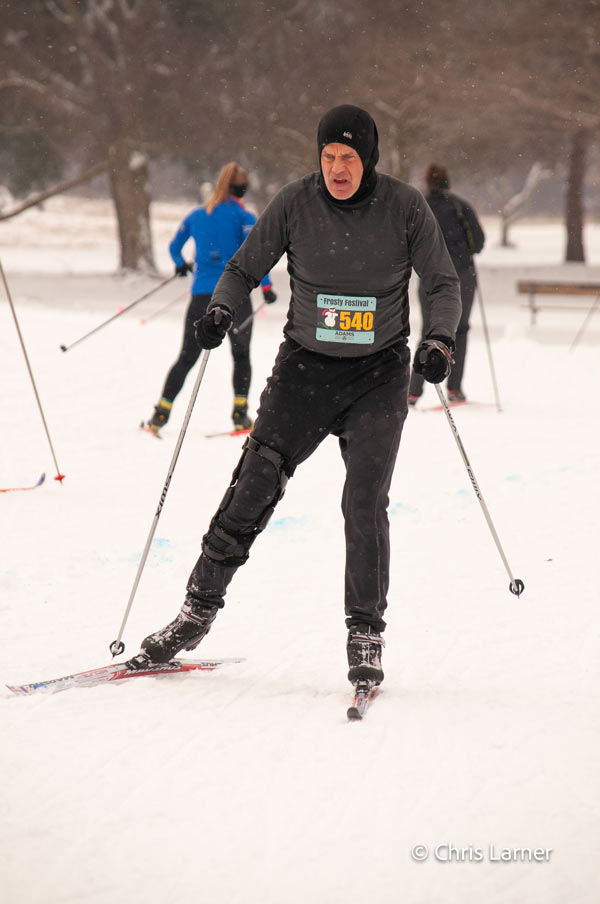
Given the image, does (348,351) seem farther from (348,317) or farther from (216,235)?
(216,235)

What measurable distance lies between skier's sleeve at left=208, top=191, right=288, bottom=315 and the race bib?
0.81 ft

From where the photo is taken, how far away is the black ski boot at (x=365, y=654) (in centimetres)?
328

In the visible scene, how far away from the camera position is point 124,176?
2359cm

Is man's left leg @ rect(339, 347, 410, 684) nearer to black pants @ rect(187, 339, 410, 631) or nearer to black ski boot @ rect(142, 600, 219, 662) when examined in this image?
black pants @ rect(187, 339, 410, 631)

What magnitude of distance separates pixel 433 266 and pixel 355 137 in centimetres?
50

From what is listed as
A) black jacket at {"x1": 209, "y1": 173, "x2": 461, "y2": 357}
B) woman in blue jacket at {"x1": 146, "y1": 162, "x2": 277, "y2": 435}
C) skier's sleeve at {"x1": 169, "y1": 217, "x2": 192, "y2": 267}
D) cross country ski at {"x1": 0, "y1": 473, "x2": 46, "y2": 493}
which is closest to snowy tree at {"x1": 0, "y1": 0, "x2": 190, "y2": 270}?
skier's sleeve at {"x1": 169, "y1": 217, "x2": 192, "y2": 267}

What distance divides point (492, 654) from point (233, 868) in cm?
164

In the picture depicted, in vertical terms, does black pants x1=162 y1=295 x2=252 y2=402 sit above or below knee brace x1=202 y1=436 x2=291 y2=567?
below

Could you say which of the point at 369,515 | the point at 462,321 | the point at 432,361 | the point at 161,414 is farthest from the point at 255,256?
the point at 462,321

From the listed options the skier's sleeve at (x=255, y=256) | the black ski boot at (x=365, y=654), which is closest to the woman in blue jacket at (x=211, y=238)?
the skier's sleeve at (x=255, y=256)

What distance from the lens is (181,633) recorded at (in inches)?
136

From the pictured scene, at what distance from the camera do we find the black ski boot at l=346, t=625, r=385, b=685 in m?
3.28

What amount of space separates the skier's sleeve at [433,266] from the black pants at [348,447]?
18 centimetres
